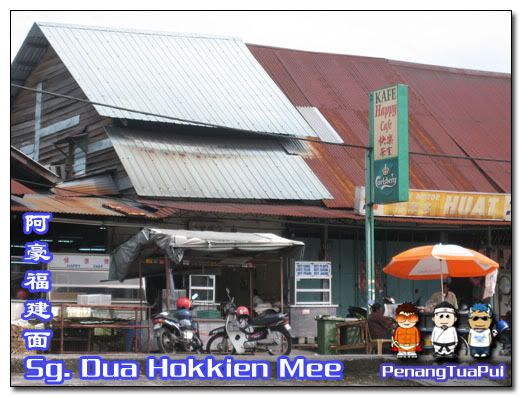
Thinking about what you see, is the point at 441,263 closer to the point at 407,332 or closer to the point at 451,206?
the point at 407,332

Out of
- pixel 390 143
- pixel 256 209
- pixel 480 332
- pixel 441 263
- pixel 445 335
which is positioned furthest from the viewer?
pixel 256 209

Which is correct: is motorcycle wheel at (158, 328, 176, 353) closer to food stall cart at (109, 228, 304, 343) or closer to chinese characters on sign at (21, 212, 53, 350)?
food stall cart at (109, 228, 304, 343)

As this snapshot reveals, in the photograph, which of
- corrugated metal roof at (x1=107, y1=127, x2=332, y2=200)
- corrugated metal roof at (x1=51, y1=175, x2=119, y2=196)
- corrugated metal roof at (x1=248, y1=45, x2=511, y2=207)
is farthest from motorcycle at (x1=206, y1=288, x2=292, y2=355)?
corrugated metal roof at (x1=248, y1=45, x2=511, y2=207)

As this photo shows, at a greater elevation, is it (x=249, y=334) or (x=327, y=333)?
(x=249, y=334)

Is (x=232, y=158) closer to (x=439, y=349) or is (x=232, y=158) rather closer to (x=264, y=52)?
(x=264, y=52)

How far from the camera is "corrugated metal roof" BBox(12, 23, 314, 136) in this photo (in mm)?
23562

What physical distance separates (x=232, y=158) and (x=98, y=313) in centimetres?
641

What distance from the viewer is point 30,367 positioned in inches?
567

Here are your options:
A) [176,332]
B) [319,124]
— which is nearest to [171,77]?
[319,124]

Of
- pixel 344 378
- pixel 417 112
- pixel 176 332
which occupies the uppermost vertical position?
pixel 417 112

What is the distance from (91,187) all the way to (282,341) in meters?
6.62

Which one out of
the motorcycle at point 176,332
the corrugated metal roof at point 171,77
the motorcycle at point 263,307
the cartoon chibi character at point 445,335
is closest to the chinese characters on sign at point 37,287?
the motorcycle at point 176,332

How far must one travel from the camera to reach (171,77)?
81.5 ft

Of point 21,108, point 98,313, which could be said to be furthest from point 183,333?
point 21,108
